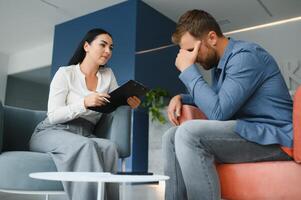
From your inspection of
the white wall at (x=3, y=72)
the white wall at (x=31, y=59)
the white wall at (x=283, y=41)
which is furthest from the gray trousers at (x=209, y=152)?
the white wall at (x=3, y=72)

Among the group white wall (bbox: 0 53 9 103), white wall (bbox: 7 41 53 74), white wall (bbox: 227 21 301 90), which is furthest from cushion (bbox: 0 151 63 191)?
white wall (bbox: 0 53 9 103)

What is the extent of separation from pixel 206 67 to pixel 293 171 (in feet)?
1.74

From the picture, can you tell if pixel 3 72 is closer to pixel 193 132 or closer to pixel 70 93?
pixel 70 93

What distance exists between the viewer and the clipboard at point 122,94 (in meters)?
1.65

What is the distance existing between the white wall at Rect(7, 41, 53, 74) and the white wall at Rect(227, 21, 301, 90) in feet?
12.1

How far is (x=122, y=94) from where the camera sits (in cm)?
172

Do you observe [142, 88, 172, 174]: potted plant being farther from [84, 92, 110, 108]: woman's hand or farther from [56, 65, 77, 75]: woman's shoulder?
[84, 92, 110, 108]: woman's hand

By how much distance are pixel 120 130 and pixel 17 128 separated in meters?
0.58

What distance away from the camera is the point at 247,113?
119 cm

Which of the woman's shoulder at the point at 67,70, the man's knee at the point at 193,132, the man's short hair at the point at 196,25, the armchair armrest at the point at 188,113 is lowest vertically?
the man's knee at the point at 193,132

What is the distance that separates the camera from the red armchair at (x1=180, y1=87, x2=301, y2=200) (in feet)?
3.50

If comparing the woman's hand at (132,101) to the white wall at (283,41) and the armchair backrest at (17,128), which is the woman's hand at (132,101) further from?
the white wall at (283,41)

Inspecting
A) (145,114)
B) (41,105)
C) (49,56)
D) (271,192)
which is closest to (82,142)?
(271,192)

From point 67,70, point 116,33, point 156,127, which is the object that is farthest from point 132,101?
point 116,33
